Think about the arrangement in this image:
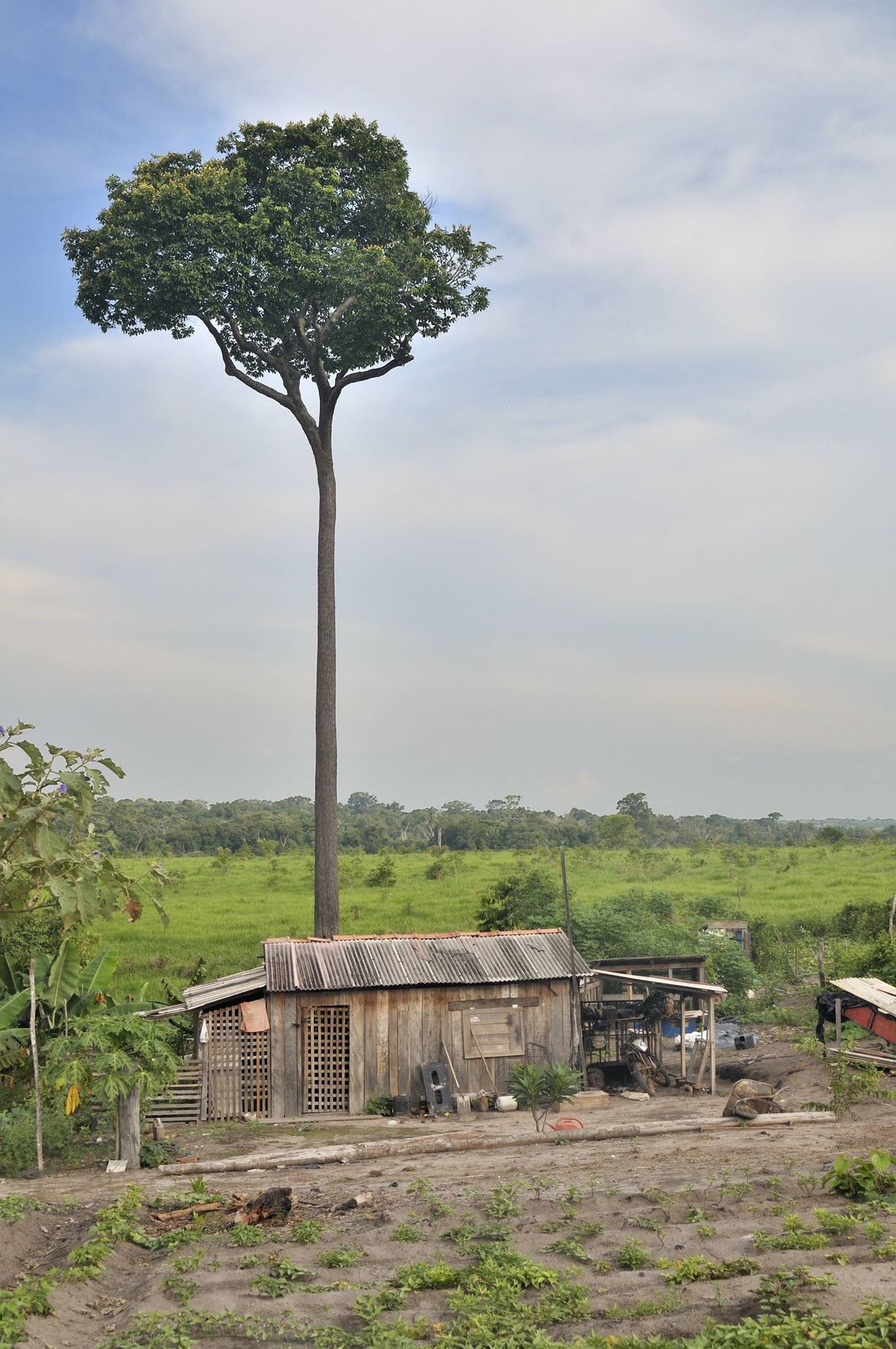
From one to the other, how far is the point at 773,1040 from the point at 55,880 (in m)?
19.6

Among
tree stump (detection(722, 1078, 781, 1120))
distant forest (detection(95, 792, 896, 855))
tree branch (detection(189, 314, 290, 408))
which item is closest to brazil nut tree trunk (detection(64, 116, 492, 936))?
tree branch (detection(189, 314, 290, 408))

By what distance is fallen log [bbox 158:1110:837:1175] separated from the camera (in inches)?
595

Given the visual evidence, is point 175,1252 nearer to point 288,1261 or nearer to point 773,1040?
point 288,1261

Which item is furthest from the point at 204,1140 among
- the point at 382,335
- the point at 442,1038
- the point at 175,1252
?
the point at 382,335

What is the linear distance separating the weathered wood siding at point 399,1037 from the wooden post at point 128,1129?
12.1 feet

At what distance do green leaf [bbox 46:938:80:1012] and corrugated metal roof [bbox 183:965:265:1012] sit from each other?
74.7 inches

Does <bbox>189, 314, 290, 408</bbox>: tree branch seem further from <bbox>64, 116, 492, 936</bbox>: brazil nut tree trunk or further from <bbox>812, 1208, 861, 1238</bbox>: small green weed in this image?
<bbox>812, 1208, 861, 1238</bbox>: small green weed

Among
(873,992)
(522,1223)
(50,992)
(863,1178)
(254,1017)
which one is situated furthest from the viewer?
(873,992)

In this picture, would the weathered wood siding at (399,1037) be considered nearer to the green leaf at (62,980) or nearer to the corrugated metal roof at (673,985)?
the corrugated metal roof at (673,985)

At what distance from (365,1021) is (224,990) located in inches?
101

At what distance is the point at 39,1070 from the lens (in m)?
16.8

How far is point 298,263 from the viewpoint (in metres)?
27.5

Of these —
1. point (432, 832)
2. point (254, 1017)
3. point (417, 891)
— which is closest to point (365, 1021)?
point (254, 1017)

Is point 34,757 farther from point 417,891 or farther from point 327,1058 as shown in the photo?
point 417,891
